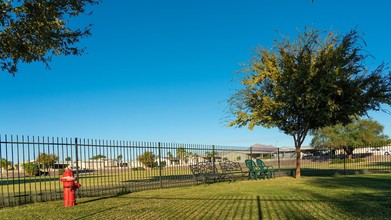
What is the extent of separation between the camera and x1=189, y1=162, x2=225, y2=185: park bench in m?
17.6

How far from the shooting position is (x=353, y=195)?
36.1ft

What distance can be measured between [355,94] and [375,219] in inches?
477

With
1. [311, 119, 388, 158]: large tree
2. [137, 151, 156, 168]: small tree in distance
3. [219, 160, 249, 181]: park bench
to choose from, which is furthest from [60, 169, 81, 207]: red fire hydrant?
[311, 119, 388, 158]: large tree

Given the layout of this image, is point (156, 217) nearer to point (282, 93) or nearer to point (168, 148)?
point (168, 148)

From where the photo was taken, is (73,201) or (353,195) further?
(353,195)

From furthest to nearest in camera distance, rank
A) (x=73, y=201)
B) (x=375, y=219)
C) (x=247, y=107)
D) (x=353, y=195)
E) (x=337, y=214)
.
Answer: (x=247, y=107) → (x=353, y=195) → (x=73, y=201) → (x=337, y=214) → (x=375, y=219)

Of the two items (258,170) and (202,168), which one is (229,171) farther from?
(202,168)

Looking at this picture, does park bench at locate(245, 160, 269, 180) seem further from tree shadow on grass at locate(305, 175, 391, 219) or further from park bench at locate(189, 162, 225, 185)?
tree shadow on grass at locate(305, 175, 391, 219)

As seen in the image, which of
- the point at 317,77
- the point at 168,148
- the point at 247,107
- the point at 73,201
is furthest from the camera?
the point at 247,107

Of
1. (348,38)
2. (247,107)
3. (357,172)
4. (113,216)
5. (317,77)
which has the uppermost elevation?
(348,38)

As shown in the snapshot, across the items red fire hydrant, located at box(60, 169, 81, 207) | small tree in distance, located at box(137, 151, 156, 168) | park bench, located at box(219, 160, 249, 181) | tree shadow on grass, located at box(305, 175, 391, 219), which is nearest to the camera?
tree shadow on grass, located at box(305, 175, 391, 219)

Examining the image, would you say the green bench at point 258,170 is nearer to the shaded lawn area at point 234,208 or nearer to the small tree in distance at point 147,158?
the small tree in distance at point 147,158

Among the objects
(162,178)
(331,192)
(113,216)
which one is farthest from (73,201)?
(331,192)

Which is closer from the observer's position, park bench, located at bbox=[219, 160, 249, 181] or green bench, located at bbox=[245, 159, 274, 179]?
park bench, located at bbox=[219, 160, 249, 181]
